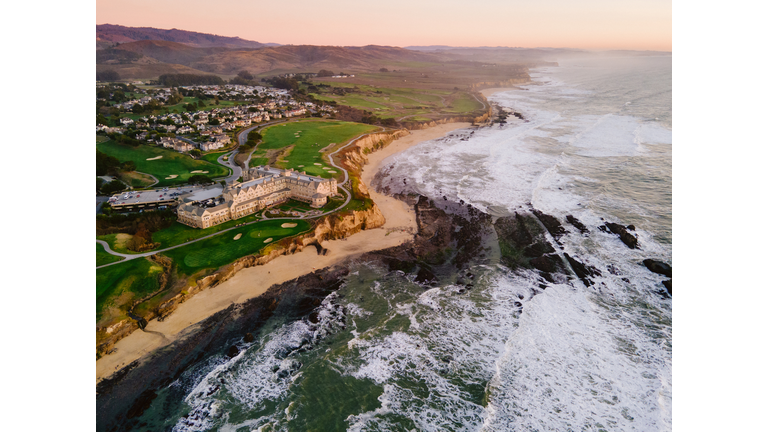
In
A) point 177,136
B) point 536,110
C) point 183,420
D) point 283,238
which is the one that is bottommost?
point 183,420

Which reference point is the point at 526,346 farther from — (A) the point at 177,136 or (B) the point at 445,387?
(A) the point at 177,136

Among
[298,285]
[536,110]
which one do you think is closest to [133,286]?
[298,285]

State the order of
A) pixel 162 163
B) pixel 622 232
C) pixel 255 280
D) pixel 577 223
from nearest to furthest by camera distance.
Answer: pixel 255 280
pixel 622 232
pixel 577 223
pixel 162 163

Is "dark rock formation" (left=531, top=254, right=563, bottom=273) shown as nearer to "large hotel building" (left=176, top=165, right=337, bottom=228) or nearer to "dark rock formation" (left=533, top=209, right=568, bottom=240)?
"dark rock formation" (left=533, top=209, right=568, bottom=240)

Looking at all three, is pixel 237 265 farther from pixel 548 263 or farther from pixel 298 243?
pixel 548 263

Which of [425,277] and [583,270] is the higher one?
[583,270]

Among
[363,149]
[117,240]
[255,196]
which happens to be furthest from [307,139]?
[117,240]
